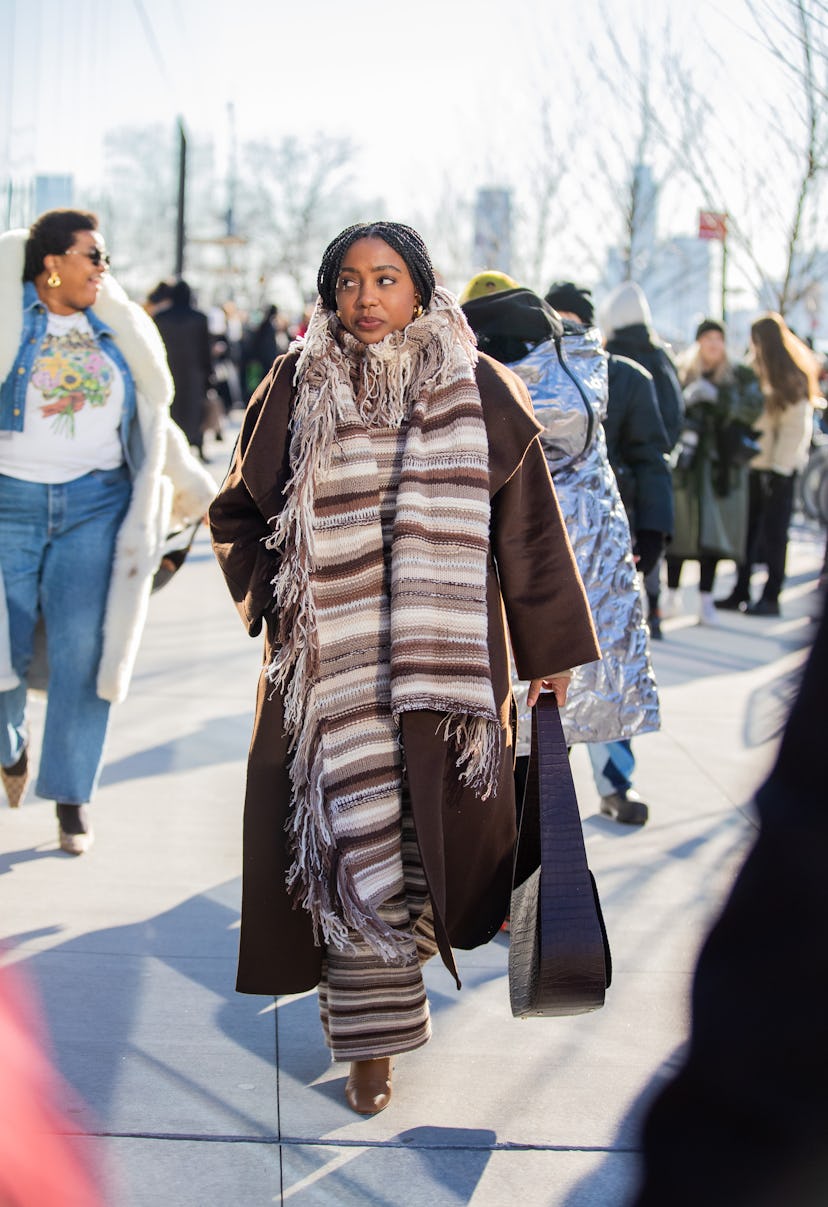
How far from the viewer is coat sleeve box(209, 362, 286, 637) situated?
3.16 m

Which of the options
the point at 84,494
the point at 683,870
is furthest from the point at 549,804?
the point at 84,494

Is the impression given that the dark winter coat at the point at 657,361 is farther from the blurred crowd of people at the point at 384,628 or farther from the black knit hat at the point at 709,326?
the blurred crowd of people at the point at 384,628

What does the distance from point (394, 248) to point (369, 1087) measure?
1821mm

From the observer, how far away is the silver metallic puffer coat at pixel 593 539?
416 cm

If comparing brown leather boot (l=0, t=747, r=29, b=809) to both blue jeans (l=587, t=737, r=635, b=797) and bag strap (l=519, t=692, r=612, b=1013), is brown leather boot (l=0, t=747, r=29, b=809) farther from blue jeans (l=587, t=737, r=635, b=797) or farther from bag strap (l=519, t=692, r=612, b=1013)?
bag strap (l=519, t=692, r=612, b=1013)

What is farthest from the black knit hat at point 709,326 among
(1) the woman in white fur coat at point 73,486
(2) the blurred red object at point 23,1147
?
(2) the blurred red object at point 23,1147

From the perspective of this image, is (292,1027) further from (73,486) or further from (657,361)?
(657,361)

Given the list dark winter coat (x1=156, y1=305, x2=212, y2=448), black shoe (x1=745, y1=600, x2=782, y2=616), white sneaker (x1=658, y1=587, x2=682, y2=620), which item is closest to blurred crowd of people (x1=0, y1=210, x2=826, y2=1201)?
white sneaker (x1=658, y1=587, x2=682, y2=620)

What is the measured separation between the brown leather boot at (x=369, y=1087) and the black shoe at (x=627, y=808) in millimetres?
2205

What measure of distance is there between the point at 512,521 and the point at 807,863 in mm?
1787

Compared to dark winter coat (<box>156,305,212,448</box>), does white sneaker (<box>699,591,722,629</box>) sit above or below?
below

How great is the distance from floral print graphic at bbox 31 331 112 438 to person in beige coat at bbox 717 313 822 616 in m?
5.85

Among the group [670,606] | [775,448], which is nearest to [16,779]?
[670,606]

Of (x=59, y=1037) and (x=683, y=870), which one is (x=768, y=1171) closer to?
(x=59, y=1037)
